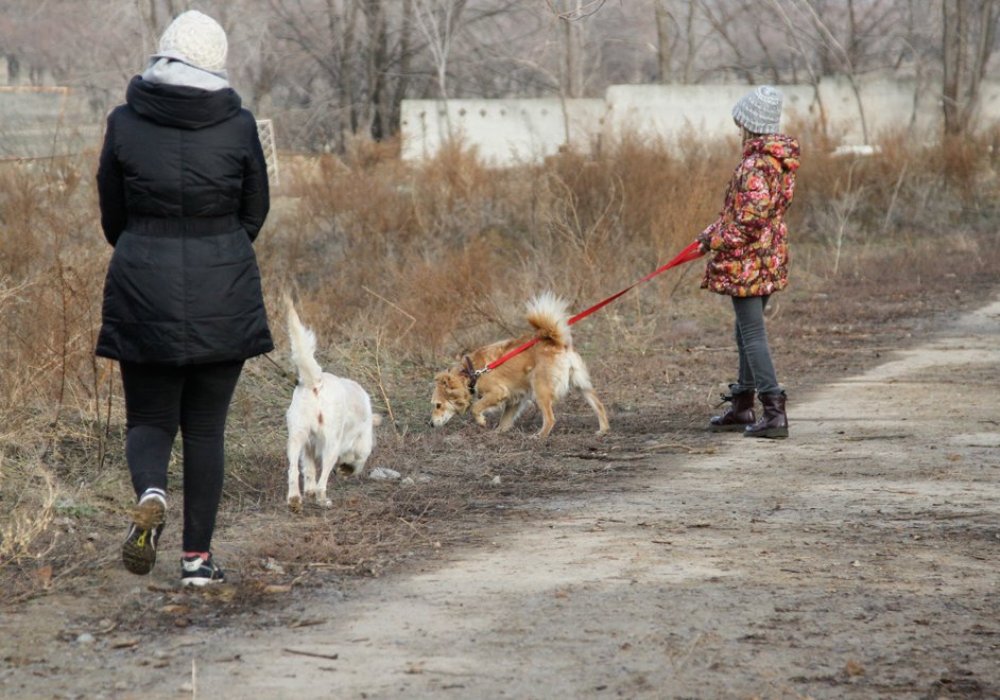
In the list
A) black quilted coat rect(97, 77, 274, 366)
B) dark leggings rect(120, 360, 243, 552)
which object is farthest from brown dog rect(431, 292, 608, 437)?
black quilted coat rect(97, 77, 274, 366)

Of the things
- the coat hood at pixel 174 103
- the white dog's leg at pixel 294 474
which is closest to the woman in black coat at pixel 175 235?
the coat hood at pixel 174 103

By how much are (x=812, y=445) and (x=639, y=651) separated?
13.6ft

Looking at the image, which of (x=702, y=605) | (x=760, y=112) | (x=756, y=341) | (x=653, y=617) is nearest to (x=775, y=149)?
(x=760, y=112)

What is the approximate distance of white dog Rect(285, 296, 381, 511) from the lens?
6.24 m

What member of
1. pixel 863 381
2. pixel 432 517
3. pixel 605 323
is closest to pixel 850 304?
pixel 605 323

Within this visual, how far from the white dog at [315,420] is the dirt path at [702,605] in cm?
101

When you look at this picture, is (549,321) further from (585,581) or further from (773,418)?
(585,581)

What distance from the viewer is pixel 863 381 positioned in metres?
10.9

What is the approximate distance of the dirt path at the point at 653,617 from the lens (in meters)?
4.04

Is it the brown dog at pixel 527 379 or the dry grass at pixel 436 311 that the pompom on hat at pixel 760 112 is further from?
the dry grass at pixel 436 311

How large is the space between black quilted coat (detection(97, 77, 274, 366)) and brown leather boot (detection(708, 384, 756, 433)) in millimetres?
4617

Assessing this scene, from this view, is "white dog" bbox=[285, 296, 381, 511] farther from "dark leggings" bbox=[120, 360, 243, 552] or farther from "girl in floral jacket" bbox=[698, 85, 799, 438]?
"girl in floral jacket" bbox=[698, 85, 799, 438]

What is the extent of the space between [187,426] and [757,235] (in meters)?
4.16

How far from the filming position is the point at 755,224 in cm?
807
